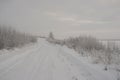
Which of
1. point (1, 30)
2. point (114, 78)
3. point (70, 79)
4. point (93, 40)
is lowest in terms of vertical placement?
point (70, 79)

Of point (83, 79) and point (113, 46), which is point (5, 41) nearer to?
point (83, 79)

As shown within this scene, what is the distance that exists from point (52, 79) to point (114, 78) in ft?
7.96

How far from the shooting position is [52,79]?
397 cm

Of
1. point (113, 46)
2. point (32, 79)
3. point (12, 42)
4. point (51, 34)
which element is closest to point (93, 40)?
A: point (113, 46)

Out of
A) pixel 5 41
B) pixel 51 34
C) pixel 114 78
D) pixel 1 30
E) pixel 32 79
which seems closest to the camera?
pixel 114 78

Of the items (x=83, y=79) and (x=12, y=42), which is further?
(x=12, y=42)

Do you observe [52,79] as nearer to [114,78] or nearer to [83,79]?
[83,79]

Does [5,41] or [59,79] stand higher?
[5,41]

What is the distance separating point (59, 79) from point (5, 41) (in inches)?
477

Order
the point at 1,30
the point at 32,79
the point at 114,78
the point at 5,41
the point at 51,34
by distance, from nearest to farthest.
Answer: the point at 114,78
the point at 32,79
the point at 5,41
the point at 1,30
the point at 51,34

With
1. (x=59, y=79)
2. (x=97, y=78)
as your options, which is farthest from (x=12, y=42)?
(x=97, y=78)

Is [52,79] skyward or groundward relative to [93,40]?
groundward

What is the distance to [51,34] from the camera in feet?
263

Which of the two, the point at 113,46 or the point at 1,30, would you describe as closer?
the point at 113,46
